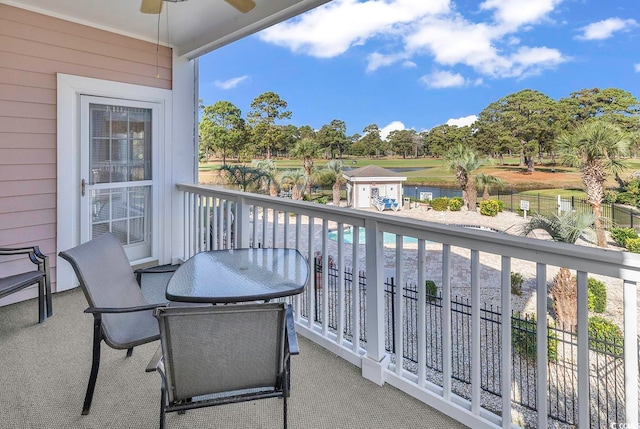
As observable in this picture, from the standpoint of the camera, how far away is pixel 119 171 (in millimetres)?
3906

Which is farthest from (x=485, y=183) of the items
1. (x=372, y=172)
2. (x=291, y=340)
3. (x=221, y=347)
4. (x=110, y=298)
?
(x=110, y=298)

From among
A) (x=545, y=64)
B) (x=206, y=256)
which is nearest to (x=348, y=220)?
(x=206, y=256)

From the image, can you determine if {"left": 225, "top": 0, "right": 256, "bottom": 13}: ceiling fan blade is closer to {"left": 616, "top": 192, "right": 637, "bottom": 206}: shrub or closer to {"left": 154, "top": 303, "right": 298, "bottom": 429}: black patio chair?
{"left": 154, "top": 303, "right": 298, "bottom": 429}: black patio chair

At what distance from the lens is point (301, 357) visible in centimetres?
243

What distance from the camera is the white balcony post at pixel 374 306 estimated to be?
7.05 feet

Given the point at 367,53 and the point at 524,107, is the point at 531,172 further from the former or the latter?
the point at 367,53

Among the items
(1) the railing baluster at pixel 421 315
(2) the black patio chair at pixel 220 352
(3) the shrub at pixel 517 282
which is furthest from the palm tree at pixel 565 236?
(2) the black patio chair at pixel 220 352

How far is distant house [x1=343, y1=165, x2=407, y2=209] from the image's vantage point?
234 cm

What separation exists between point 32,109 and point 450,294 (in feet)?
12.5

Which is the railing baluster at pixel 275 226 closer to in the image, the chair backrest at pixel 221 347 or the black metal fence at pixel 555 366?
the black metal fence at pixel 555 366

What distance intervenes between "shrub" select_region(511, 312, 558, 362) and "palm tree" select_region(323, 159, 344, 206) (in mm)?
1384

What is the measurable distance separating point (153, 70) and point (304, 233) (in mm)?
2677

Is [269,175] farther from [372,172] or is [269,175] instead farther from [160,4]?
[160,4]

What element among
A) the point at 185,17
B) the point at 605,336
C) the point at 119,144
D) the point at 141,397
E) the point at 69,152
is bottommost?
the point at 141,397
